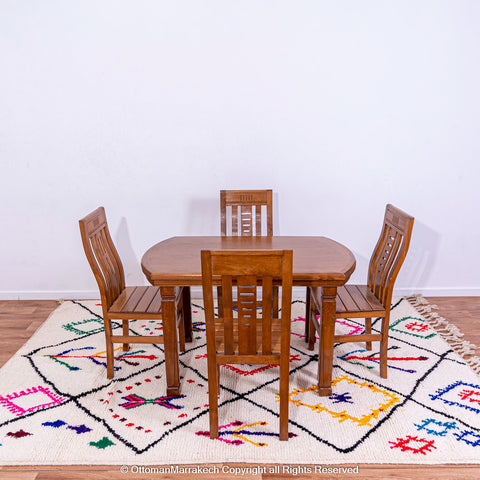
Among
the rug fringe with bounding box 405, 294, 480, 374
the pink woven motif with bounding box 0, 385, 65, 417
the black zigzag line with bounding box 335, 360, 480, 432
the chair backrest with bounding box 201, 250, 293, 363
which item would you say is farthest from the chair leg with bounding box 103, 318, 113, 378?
the rug fringe with bounding box 405, 294, 480, 374

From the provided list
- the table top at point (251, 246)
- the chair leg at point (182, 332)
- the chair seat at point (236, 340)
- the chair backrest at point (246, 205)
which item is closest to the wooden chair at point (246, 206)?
the chair backrest at point (246, 205)

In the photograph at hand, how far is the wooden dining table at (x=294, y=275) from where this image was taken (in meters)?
1.99

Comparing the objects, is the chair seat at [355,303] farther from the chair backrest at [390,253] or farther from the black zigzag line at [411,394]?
the black zigzag line at [411,394]

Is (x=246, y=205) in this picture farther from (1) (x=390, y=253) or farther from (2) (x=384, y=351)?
(2) (x=384, y=351)

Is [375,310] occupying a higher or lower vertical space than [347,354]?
higher

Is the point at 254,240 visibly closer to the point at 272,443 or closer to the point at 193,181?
the point at 193,181

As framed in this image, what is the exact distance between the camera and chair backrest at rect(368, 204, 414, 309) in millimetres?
2086

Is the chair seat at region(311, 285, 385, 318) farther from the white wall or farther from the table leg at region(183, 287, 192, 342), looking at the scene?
the white wall

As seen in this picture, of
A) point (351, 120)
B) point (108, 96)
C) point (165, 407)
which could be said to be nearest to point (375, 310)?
point (165, 407)

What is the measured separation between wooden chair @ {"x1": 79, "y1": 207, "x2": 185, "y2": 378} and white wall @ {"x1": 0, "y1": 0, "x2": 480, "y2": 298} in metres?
0.85

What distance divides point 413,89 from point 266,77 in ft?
3.27

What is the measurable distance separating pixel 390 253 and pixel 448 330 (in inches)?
37.4

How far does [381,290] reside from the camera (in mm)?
2283

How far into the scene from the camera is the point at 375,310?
2.20 meters
